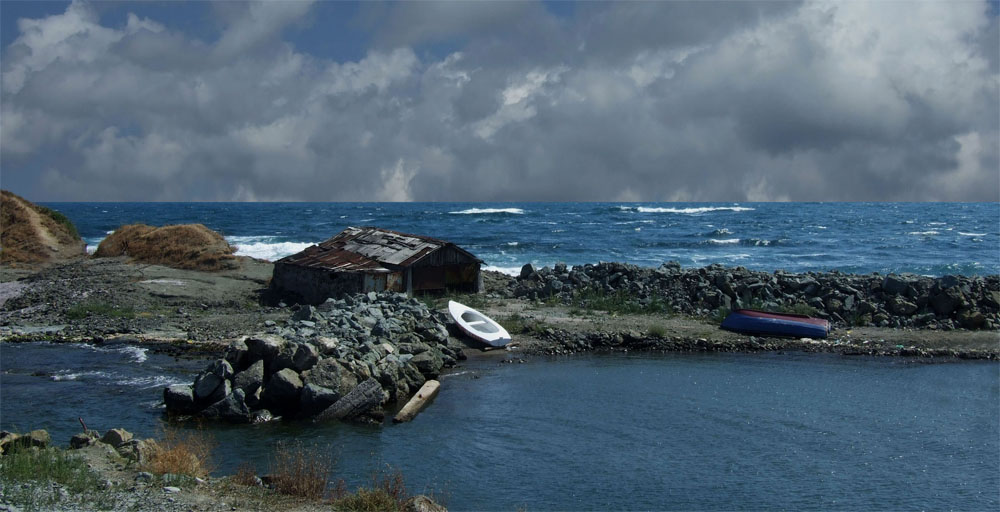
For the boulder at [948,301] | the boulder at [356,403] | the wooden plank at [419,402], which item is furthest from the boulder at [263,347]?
the boulder at [948,301]

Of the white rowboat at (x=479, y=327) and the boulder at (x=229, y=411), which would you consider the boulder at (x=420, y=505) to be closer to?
the boulder at (x=229, y=411)

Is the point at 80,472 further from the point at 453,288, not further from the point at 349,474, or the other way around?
the point at 453,288

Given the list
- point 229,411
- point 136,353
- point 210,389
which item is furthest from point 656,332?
point 136,353

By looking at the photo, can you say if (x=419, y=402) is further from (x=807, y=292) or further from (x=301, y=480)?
(x=807, y=292)

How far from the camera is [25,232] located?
3994cm

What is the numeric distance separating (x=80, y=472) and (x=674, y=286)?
22.8 m

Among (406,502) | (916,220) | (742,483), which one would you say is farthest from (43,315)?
(916,220)

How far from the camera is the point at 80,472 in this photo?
1058 cm

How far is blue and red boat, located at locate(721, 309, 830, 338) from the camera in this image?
2478cm

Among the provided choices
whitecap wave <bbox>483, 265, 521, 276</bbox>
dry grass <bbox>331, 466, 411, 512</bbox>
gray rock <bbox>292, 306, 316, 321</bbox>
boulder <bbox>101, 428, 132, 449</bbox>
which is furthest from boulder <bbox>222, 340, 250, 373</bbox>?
whitecap wave <bbox>483, 265, 521, 276</bbox>

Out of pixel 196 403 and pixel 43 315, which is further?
pixel 43 315

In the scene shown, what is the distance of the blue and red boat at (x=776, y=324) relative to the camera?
24.8 meters

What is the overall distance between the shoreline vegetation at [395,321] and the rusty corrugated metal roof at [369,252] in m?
1.56

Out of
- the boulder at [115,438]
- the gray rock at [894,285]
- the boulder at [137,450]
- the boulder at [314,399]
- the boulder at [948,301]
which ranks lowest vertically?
the boulder at [314,399]
